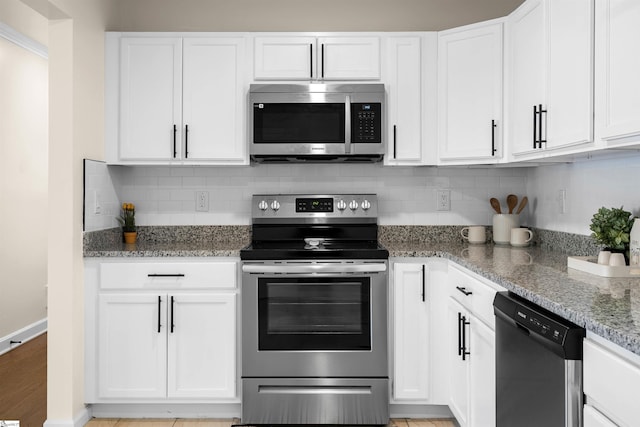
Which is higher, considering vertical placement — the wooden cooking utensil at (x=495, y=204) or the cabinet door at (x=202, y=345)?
the wooden cooking utensil at (x=495, y=204)

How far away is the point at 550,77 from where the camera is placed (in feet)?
7.06

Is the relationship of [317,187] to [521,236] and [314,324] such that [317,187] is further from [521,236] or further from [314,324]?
[521,236]

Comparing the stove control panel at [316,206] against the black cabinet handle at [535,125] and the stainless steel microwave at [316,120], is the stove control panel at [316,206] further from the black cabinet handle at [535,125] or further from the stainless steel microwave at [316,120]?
the black cabinet handle at [535,125]

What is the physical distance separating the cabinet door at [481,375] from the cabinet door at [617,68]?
34.2 inches

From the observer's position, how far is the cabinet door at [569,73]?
6.08 feet

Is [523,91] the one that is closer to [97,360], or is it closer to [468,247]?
[468,247]

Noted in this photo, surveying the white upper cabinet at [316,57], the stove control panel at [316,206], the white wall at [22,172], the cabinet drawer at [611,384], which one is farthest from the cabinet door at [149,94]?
the cabinet drawer at [611,384]

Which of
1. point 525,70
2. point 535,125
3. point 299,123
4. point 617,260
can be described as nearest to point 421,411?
point 617,260

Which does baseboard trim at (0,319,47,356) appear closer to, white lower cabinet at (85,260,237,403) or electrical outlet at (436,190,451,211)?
white lower cabinet at (85,260,237,403)

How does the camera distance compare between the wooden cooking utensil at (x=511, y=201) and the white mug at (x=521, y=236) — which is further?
the wooden cooking utensil at (x=511, y=201)

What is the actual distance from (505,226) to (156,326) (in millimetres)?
2082

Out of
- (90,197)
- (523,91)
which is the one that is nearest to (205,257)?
(90,197)

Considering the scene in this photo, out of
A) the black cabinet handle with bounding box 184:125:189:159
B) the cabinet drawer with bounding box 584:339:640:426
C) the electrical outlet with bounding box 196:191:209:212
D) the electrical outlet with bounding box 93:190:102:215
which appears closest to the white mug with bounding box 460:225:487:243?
the electrical outlet with bounding box 196:191:209:212

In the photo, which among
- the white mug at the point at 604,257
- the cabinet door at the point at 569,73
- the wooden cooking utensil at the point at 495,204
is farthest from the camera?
the wooden cooking utensil at the point at 495,204
